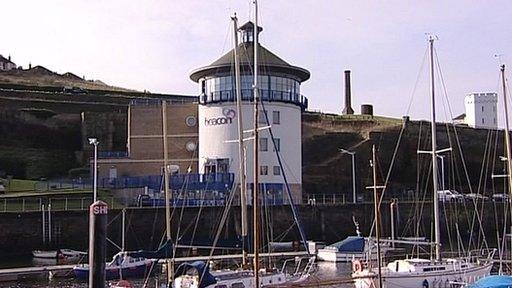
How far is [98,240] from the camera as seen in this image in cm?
1266

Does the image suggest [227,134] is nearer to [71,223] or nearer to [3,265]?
[71,223]

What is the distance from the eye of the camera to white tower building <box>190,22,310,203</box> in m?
61.2

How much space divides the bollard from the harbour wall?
30795 millimetres

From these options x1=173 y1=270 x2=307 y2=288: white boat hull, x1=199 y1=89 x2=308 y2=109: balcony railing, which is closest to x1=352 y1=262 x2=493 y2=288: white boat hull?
x1=173 y1=270 x2=307 y2=288: white boat hull

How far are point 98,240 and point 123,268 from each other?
27.5m

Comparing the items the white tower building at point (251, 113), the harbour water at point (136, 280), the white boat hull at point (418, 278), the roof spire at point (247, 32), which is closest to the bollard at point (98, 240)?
the white boat hull at point (418, 278)

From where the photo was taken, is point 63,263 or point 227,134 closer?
point 63,263

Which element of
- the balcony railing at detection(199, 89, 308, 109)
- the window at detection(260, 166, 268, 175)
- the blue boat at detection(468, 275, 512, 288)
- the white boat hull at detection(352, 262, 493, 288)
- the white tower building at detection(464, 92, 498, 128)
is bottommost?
the white boat hull at detection(352, 262, 493, 288)

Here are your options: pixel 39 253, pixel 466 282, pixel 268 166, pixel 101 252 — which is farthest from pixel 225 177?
pixel 101 252

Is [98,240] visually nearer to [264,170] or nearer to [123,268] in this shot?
[123,268]

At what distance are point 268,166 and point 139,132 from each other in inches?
534

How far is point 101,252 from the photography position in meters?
12.8

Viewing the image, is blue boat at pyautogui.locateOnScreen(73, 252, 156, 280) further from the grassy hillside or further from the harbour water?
the grassy hillside

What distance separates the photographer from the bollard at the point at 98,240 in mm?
12484
